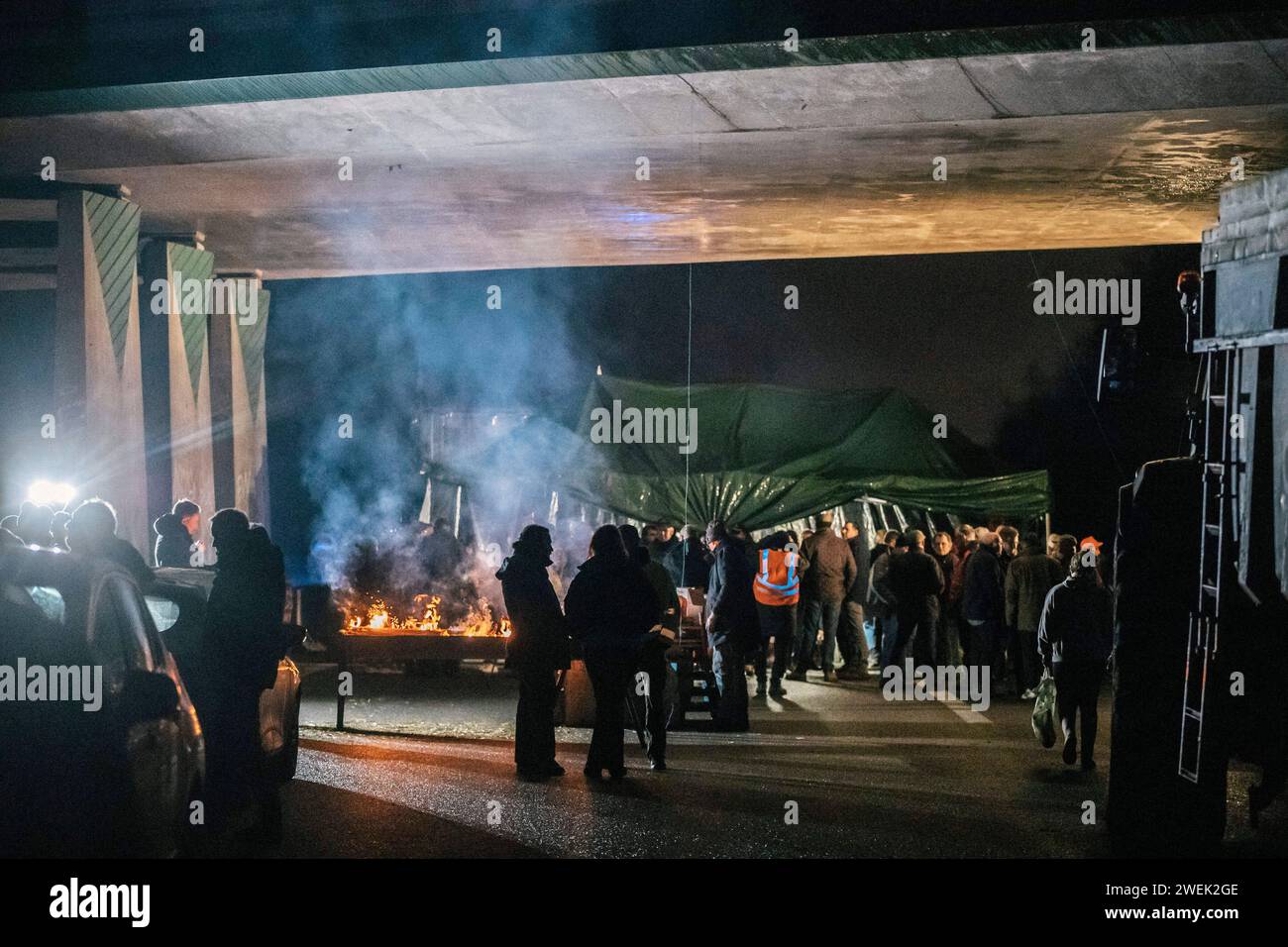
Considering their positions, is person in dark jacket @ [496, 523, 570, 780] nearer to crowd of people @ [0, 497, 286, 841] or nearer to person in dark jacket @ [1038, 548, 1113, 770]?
crowd of people @ [0, 497, 286, 841]

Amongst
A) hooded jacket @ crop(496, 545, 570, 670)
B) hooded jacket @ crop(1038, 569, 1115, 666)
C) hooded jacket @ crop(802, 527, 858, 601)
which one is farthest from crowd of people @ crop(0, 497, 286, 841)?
hooded jacket @ crop(802, 527, 858, 601)

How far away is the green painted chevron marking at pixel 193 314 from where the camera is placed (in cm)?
1966

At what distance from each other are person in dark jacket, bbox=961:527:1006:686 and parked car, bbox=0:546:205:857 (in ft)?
39.0

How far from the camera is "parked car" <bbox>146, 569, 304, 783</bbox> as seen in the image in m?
8.43

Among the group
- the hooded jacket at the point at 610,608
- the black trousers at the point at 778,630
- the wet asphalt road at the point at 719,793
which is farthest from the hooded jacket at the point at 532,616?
the black trousers at the point at 778,630

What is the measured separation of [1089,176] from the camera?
52.3 feet

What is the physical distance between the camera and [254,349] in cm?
2392

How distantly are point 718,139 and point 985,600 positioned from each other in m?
6.32

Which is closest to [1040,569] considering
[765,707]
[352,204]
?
[765,707]

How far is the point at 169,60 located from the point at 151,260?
706 centimetres

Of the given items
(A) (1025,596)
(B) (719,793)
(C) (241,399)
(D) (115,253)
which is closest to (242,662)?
(B) (719,793)

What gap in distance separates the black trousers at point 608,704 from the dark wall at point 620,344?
13.0m
